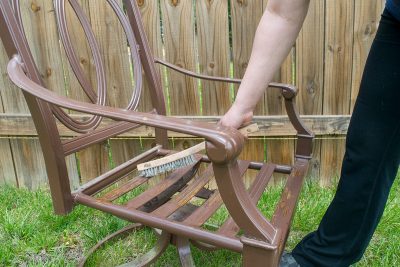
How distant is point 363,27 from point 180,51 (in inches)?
32.7

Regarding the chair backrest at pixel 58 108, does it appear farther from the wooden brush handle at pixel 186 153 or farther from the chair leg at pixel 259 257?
the chair leg at pixel 259 257

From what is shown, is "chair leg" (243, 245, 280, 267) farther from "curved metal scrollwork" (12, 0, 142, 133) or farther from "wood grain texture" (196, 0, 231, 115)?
"wood grain texture" (196, 0, 231, 115)

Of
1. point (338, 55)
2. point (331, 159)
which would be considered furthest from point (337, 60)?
point (331, 159)

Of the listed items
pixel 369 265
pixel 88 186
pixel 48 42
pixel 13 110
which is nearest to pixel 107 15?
pixel 48 42

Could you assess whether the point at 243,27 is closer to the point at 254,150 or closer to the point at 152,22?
the point at 152,22

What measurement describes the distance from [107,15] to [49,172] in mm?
1022

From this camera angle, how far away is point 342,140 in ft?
6.87

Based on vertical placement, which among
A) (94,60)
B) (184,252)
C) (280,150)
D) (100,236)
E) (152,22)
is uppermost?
(152,22)

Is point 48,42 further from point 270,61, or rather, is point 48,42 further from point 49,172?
point 270,61

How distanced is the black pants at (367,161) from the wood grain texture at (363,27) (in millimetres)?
887

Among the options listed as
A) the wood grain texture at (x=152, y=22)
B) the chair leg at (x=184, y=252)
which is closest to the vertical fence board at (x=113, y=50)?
the wood grain texture at (x=152, y=22)

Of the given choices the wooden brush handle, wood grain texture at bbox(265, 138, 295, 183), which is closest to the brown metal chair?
the wooden brush handle

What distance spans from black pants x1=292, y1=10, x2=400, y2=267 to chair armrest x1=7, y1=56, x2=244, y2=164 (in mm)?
448

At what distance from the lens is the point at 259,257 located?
91 cm
